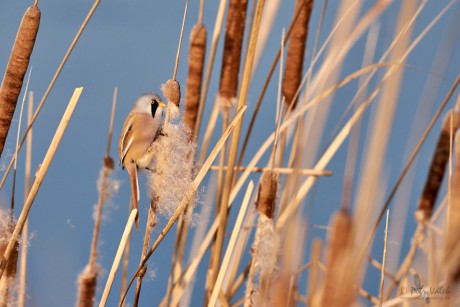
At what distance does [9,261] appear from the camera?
53.8 inches

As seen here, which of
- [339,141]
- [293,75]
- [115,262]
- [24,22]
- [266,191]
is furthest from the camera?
[293,75]

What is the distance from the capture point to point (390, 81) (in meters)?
1.22

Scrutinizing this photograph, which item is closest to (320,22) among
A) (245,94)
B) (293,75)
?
(293,75)

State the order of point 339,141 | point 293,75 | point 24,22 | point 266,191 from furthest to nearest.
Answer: point 293,75, point 339,141, point 266,191, point 24,22

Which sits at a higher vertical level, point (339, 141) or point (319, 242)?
point (339, 141)

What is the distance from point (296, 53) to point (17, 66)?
38.2 inches

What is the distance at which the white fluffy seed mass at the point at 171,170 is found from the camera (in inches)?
46.8

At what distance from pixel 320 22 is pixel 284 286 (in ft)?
2.44

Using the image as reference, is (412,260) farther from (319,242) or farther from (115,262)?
(115,262)

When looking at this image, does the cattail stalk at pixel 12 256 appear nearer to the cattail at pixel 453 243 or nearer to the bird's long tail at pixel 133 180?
the bird's long tail at pixel 133 180

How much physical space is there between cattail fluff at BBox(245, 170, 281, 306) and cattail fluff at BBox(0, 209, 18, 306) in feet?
1.79

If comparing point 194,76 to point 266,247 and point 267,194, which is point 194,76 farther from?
point 266,247

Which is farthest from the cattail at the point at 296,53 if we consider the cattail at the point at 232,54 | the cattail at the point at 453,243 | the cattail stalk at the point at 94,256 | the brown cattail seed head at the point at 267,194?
the cattail at the point at 453,243

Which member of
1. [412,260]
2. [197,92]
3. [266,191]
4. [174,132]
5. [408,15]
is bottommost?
[412,260]
